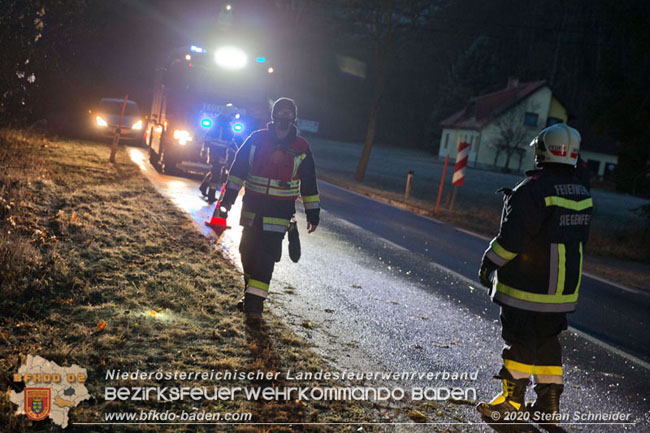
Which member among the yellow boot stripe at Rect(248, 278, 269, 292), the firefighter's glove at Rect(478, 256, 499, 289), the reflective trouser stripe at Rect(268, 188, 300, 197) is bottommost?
the yellow boot stripe at Rect(248, 278, 269, 292)

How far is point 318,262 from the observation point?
834 cm

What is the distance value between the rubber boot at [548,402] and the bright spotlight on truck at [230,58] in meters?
13.2

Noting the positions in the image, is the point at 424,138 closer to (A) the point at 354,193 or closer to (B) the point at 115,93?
(B) the point at 115,93

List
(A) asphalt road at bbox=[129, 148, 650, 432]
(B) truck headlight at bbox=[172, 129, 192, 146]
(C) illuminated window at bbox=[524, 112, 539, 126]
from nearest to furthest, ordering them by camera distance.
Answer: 1. (A) asphalt road at bbox=[129, 148, 650, 432]
2. (B) truck headlight at bbox=[172, 129, 192, 146]
3. (C) illuminated window at bbox=[524, 112, 539, 126]

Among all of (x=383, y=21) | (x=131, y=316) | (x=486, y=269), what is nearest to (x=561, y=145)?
(x=486, y=269)

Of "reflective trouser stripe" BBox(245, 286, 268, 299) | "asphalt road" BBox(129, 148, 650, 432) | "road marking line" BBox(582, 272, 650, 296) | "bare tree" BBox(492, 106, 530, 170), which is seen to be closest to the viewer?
"asphalt road" BBox(129, 148, 650, 432)

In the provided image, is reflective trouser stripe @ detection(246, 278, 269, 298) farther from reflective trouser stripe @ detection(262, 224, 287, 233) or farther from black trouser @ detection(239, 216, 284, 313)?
reflective trouser stripe @ detection(262, 224, 287, 233)

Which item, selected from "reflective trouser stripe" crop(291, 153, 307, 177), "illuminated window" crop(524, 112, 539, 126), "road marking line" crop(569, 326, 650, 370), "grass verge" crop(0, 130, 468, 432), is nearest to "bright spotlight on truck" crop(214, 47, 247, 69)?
"grass verge" crop(0, 130, 468, 432)

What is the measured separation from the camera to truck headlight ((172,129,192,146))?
15.2 m

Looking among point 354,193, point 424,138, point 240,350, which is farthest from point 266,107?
point 424,138

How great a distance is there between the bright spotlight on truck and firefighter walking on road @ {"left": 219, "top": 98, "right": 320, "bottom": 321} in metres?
10.6

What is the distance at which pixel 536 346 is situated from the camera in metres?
4.00

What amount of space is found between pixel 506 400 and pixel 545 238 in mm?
1193

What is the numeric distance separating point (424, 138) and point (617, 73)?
63977mm
